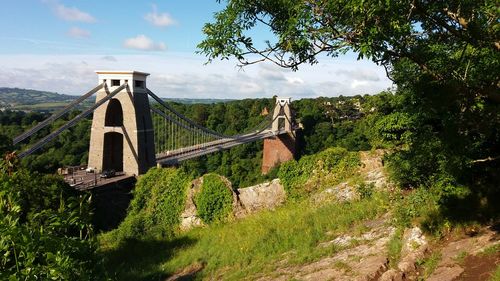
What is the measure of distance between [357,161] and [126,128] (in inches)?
492

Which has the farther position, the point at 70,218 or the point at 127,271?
the point at 127,271

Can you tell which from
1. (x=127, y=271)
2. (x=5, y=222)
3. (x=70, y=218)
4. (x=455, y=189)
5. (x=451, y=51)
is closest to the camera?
(x=5, y=222)

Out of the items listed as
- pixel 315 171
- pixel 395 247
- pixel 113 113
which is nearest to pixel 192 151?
pixel 113 113

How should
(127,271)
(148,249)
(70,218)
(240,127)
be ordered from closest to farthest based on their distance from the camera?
(70,218) → (127,271) → (148,249) → (240,127)

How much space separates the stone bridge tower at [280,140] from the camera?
38.7 meters

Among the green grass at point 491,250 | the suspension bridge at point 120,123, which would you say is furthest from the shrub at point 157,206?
the green grass at point 491,250

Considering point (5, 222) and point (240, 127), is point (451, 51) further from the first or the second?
point (240, 127)

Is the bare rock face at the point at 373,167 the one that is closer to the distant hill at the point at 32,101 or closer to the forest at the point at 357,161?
the forest at the point at 357,161

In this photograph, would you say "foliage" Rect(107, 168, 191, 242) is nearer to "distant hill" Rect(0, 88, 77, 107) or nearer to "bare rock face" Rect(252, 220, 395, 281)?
"bare rock face" Rect(252, 220, 395, 281)

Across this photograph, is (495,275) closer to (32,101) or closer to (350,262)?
(350,262)

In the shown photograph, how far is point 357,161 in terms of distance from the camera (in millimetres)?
11633

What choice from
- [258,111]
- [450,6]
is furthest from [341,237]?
[258,111]

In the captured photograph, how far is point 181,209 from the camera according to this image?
13.5 meters

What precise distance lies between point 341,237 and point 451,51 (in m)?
3.57
